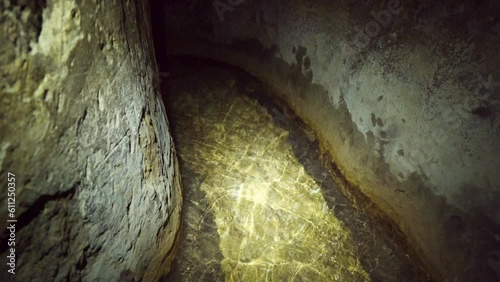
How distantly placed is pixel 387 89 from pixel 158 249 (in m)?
2.29

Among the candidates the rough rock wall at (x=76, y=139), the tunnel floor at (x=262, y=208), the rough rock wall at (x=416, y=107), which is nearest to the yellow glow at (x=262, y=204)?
the tunnel floor at (x=262, y=208)

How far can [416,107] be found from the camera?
2.49 m

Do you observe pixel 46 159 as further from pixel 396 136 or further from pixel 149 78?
pixel 396 136

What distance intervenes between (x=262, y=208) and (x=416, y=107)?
1.65 m

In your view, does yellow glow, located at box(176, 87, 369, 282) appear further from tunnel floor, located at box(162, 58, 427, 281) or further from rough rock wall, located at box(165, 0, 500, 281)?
rough rock wall, located at box(165, 0, 500, 281)

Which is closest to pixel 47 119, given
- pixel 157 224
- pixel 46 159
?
pixel 46 159

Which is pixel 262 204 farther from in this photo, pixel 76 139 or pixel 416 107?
pixel 76 139

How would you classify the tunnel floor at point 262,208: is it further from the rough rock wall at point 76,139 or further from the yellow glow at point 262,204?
the rough rock wall at point 76,139

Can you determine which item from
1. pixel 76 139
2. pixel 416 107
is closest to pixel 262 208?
pixel 416 107

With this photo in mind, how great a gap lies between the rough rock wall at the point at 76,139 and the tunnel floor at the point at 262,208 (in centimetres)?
82

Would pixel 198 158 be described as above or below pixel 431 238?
below

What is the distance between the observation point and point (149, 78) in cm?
229

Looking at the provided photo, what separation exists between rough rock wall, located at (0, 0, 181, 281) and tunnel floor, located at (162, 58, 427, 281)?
82 centimetres

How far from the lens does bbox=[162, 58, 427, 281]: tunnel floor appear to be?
106 inches
